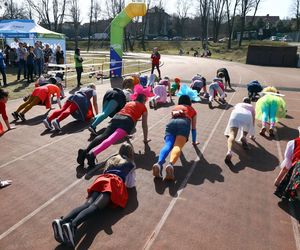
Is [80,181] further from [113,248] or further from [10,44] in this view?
[10,44]

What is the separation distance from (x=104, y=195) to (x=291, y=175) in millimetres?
3026

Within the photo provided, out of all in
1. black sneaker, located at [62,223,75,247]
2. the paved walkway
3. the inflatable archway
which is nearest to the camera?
black sneaker, located at [62,223,75,247]

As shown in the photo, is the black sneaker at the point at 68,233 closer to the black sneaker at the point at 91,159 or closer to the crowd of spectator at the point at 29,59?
the black sneaker at the point at 91,159

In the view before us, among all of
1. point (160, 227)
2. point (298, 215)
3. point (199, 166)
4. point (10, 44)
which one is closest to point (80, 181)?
point (160, 227)

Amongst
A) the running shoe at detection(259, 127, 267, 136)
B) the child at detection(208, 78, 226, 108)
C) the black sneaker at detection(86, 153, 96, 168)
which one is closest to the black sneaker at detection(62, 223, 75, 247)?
the black sneaker at detection(86, 153, 96, 168)

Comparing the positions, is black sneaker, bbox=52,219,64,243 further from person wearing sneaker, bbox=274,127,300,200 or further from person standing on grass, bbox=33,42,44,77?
person standing on grass, bbox=33,42,44,77

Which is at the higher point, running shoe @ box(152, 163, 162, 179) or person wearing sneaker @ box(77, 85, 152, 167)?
person wearing sneaker @ box(77, 85, 152, 167)

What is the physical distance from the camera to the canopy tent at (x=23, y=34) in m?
23.3

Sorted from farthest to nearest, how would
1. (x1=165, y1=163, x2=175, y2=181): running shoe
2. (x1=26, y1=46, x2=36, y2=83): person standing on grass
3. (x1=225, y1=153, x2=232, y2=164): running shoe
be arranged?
1. (x1=26, y1=46, x2=36, y2=83): person standing on grass
2. (x1=225, y1=153, x2=232, y2=164): running shoe
3. (x1=165, y1=163, x2=175, y2=181): running shoe

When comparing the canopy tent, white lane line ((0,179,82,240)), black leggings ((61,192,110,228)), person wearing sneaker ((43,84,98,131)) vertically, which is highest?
the canopy tent

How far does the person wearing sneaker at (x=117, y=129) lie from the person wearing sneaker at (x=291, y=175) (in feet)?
10.6

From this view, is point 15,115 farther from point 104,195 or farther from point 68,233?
point 68,233

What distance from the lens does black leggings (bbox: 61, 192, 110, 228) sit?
13.8 feet

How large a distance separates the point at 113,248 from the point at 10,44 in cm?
2471
